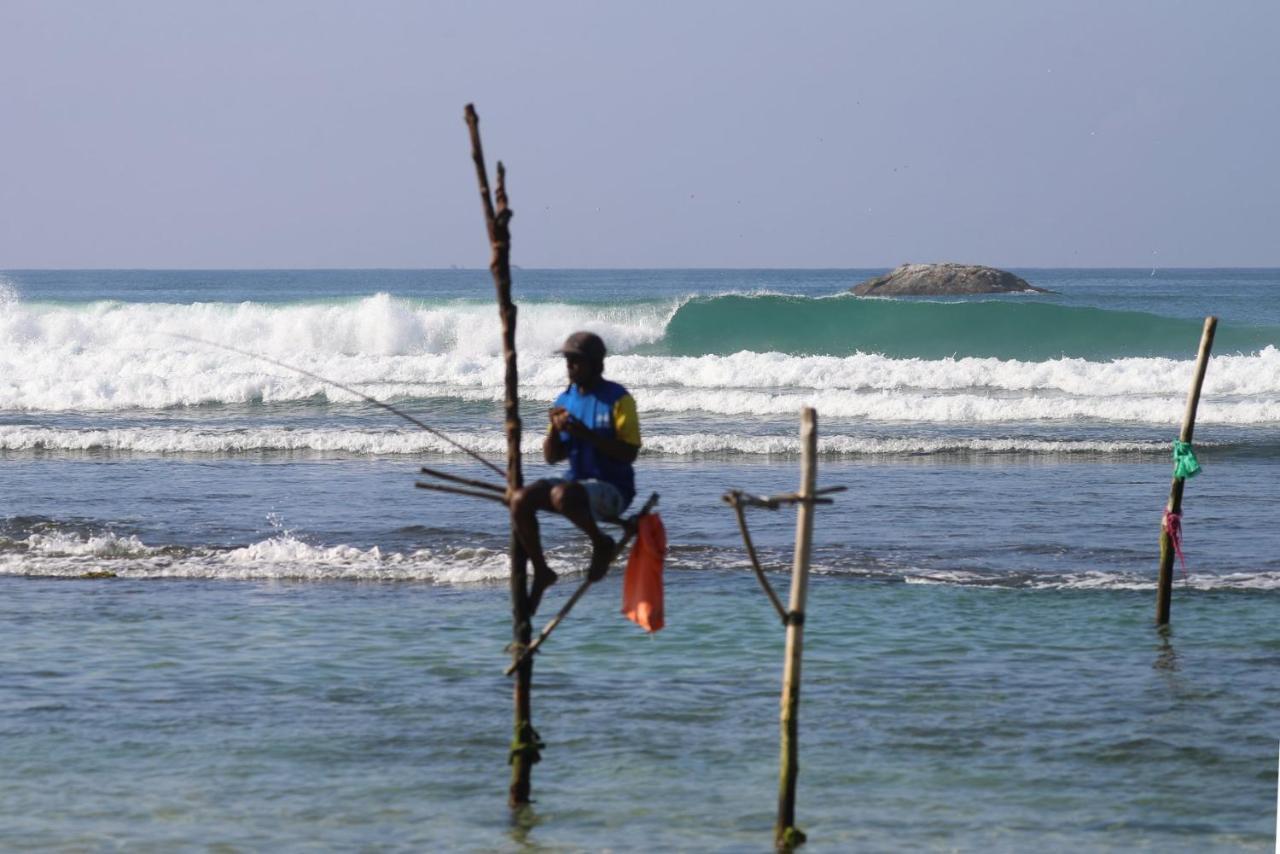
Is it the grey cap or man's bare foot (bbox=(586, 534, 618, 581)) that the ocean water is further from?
the grey cap

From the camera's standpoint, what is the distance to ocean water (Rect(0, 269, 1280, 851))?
745 centimetres

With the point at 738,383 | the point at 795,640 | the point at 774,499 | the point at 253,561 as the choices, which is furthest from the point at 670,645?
the point at 738,383

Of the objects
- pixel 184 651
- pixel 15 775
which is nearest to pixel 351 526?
pixel 184 651

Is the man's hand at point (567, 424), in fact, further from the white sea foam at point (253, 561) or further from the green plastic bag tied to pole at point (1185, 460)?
the white sea foam at point (253, 561)

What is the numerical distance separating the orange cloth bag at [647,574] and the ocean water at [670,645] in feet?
3.50

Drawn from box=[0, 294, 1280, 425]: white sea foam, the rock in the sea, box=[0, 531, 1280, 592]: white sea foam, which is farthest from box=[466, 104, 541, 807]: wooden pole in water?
the rock in the sea

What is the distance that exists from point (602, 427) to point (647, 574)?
27.7 inches

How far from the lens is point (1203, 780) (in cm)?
784

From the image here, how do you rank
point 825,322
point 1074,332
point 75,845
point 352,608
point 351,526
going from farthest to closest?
point 825,322 → point 1074,332 → point 351,526 → point 352,608 → point 75,845

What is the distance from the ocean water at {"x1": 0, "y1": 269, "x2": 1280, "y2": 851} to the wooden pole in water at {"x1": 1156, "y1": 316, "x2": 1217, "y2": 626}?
22 cm

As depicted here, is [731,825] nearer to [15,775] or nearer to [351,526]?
[15,775]

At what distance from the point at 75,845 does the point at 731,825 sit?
9.94ft

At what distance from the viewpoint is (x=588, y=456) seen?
6.82 m


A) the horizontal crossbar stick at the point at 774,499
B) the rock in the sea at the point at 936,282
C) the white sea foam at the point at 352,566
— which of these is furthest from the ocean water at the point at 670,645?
the rock in the sea at the point at 936,282
